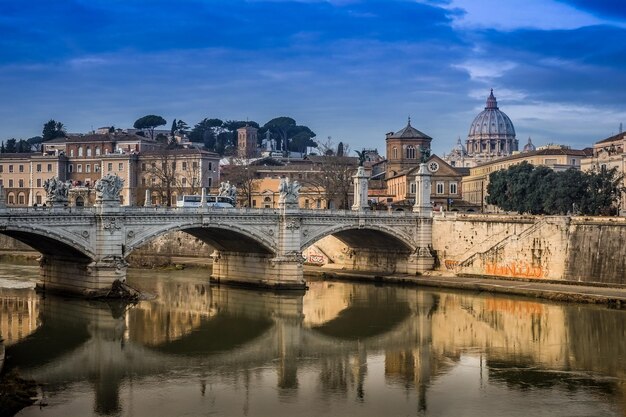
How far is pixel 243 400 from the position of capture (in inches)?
1058

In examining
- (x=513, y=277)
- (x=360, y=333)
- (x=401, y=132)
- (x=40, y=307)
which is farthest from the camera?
(x=401, y=132)

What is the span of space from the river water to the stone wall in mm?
4621

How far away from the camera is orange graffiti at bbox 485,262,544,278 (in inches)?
1983

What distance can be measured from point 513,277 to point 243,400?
Result: 27.4 metres

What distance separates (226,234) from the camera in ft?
164

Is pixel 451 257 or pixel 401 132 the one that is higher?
pixel 401 132

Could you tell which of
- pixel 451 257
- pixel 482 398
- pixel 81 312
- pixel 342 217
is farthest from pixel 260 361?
pixel 451 257

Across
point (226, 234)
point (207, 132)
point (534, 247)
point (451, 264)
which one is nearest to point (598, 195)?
point (451, 264)

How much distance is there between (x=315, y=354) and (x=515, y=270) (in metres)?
20.2

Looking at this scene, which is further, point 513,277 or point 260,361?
point 513,277

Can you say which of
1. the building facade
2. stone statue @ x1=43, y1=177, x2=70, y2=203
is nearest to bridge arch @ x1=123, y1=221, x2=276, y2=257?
stone statue @ x1=43, y1=177, x2=70, y2=203

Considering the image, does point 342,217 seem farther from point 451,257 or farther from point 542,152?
point 542,152

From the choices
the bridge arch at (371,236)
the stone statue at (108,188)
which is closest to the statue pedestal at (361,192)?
the bridge arch at (371,236)

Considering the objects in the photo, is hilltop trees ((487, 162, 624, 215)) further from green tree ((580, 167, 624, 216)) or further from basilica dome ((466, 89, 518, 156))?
basilica dome ((466, 89, 518, 156))
